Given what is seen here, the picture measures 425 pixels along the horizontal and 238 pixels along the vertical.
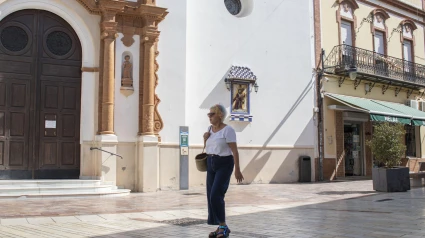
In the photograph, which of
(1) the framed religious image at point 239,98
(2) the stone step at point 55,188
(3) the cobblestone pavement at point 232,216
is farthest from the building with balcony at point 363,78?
(2) the stone step at point 55,188

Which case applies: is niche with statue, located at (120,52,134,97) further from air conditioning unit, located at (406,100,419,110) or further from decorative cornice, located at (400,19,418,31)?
decorative cornice, located at (400,19,418,31)

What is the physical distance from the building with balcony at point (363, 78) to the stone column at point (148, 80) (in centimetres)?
778

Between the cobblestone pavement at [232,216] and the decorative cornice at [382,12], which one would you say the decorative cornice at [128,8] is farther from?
the decorative cornice at [382,12]

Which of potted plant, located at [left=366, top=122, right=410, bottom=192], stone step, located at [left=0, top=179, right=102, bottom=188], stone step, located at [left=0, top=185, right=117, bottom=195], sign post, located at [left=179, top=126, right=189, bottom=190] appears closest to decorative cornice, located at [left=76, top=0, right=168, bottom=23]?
sign post, located at [left=179, top=126, right=189, bottom=190]

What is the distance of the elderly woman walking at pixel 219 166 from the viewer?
5.93m

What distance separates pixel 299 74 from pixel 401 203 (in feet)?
28.5

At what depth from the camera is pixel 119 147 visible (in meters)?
13.4

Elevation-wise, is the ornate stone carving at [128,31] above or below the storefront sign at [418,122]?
above

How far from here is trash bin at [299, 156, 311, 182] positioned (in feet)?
57.6

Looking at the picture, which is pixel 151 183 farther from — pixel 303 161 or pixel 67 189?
pixel 303 161

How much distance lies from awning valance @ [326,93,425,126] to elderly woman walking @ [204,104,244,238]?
13.4 metres

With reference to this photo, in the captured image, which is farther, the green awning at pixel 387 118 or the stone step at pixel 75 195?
the green awning at pixel 387 118

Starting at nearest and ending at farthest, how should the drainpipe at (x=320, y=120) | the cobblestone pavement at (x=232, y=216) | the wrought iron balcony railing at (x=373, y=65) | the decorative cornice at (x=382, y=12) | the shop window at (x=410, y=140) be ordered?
the cobblestone pavement at (x=232, y=216)
the drainpipe at (x=320, y=120)
the wrought iron balcony railing at (x=373, y=65)
the decorative cornice at (x=382, y=12)
the shop window at (x=410, y=140)

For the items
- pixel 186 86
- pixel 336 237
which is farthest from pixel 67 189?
pixel 336 237
